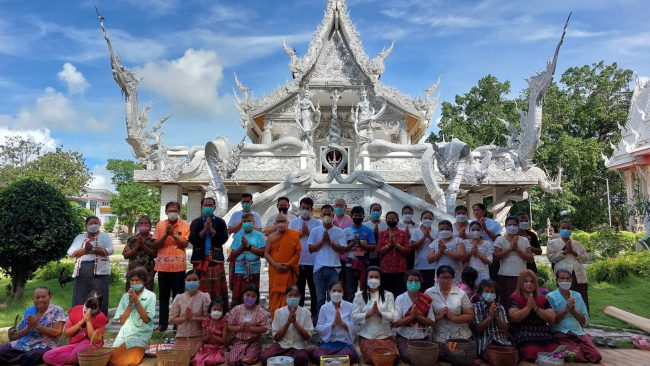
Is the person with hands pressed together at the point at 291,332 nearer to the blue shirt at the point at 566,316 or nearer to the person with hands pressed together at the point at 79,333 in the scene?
the person with hands pressed together at the point at 79,333

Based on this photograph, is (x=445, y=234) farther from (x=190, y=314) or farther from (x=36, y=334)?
(x=36, y=334)

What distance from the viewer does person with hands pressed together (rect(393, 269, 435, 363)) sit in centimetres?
451

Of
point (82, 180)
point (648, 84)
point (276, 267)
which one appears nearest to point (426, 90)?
point (648, 84)

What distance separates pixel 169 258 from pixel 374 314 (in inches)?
103

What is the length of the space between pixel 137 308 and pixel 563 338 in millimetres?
4477

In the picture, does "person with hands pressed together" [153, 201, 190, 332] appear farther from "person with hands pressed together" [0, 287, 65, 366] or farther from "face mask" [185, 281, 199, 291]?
"person with hands pressed together" [0, 287, 65, 366]

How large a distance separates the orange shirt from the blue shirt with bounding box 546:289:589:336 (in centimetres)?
431

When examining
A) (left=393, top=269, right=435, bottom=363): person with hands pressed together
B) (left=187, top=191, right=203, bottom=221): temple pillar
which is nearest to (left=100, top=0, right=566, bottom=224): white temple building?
(left=187, top=191, right=203, bottom=221): temple pillar

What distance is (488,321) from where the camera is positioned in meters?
4.48

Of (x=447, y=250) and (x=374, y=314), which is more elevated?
(x=447, y=250)

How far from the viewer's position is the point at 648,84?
22203 mm

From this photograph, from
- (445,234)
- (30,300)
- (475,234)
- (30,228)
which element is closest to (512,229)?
(475,234)

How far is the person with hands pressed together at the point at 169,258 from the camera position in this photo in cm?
538

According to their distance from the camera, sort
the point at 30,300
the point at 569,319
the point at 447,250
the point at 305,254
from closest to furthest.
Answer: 1. the point at 569,319
2. the point at 447,250
3. the point at 305,254
4. the point at 30,300
